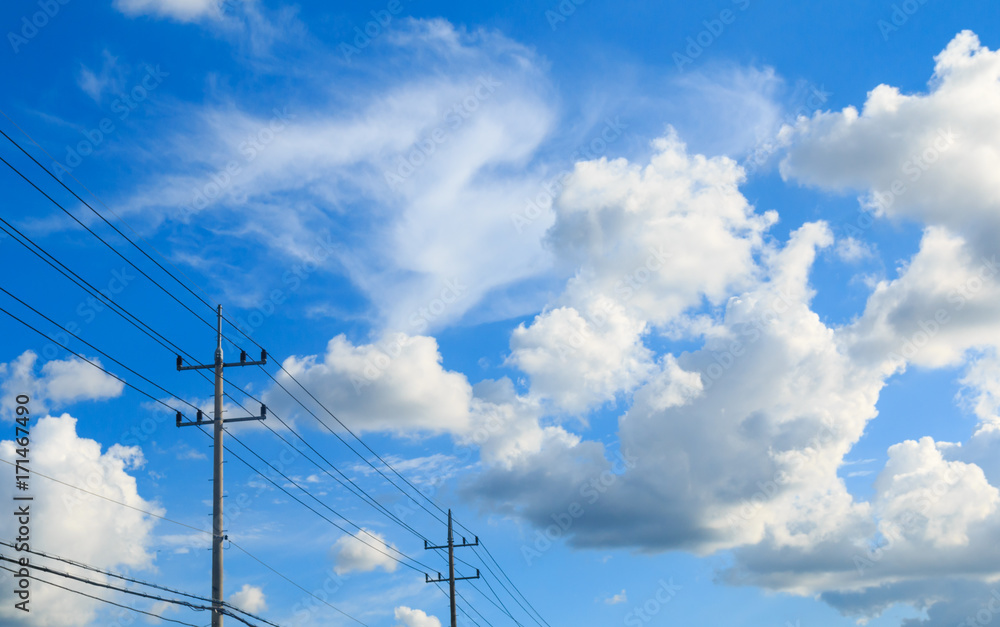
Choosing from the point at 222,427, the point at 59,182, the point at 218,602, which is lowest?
the point at 218,602

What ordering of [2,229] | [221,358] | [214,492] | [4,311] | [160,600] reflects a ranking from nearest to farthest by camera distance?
[2,229]
[4,311]
[160,600]
[214,492]
[221,358]

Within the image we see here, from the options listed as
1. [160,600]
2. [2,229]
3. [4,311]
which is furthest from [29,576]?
[2,229]

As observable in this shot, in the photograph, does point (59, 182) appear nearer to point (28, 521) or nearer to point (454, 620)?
point (28, 521)

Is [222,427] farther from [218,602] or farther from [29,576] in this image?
[29,576]

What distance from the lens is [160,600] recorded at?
78.6 ft

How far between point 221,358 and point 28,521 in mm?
7032

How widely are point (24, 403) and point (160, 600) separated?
6654mm

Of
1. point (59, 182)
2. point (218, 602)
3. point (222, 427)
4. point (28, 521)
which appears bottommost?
point (218, 602)

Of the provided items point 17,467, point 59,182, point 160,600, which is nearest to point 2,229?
point 59,182

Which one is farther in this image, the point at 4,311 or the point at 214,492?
the point at 214,492

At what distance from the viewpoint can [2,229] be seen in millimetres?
17469

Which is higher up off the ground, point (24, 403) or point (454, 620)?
point (24, 403)

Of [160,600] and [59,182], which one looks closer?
[59,182]

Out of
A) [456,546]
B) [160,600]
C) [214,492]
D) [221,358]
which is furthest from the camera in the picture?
[456,546]
